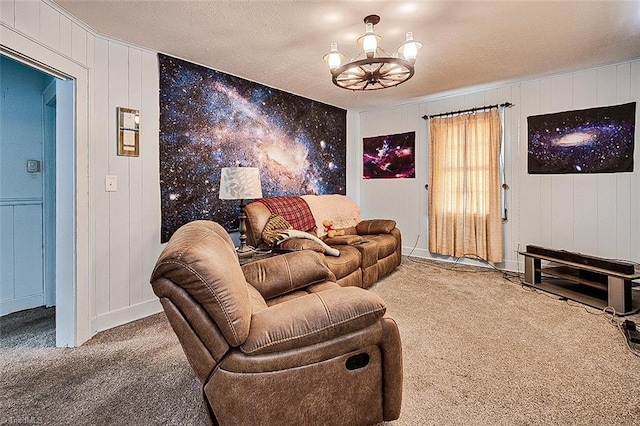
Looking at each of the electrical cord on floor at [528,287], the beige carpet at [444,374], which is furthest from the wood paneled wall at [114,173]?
the electrical cord on floor at [528,287]

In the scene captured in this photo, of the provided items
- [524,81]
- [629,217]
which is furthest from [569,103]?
[629,217]

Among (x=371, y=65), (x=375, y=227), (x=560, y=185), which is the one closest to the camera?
(x=371, y=65)

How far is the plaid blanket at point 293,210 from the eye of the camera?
10.9ft

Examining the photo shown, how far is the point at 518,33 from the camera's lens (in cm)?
256

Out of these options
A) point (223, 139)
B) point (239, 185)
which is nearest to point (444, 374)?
point (239, 185)

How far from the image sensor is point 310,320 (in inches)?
47.4

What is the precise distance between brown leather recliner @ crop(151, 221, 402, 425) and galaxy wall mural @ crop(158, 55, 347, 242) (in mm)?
1797

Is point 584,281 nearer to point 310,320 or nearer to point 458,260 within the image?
point 458,260

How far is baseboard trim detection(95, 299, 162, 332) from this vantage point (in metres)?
2.48

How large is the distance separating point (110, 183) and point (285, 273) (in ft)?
5.51

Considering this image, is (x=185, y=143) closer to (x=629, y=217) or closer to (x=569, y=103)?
(x=569, y=103)

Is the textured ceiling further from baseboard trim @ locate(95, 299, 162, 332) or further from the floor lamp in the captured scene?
baseboard trim @ locate(95, 299, 162, 332)

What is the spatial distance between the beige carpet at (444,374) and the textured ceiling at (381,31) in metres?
2.33

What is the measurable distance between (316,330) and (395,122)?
442 centimetres
